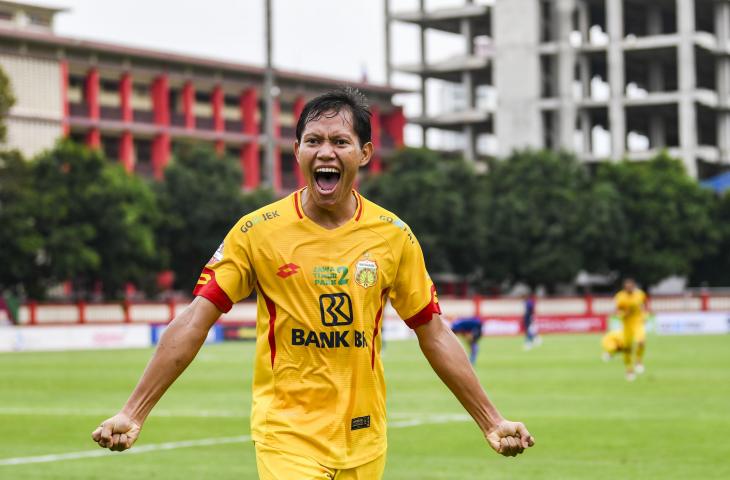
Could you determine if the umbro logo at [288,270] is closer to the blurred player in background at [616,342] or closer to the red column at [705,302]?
the blurred player in background at [616,342]

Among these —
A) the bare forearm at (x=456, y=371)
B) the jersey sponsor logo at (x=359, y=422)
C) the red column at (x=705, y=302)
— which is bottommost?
the red column at (x=705, y=302)

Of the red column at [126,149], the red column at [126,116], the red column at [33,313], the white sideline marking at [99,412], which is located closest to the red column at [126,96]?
the red column at [126,116]

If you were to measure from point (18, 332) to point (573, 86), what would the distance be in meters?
61.3

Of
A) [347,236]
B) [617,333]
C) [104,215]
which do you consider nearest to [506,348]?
[617,333]

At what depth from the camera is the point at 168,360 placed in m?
6.16

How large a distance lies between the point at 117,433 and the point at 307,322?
0.96m

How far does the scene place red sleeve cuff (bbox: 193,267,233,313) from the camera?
624cm

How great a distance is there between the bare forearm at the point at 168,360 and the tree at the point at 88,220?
180 feet

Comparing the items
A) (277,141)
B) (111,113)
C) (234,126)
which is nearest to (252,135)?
(234,126)

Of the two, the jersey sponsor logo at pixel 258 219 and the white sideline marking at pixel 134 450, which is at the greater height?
the jersey sponsor logo at pixel 258 219

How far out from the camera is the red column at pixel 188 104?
8781 centimetres

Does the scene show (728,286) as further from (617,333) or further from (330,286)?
(330,286)

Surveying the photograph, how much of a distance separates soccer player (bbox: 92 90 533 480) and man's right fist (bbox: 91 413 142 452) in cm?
19

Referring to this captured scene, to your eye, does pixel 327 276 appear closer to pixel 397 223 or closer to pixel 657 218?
pixel 397 223
